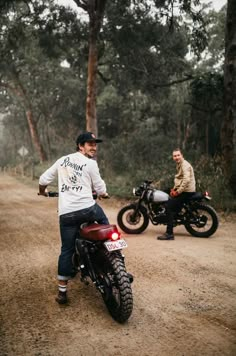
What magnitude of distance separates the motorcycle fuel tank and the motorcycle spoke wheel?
27.1 inches

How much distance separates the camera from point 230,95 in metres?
12.4

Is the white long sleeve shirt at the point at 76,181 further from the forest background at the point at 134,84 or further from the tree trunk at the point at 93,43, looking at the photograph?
the tree trunk at the point at 93,43

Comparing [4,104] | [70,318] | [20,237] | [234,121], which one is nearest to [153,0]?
[234,121]

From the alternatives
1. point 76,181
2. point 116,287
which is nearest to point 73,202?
point 76,181

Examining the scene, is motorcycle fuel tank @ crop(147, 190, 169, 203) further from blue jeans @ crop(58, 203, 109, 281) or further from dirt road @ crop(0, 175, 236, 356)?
blue jeans @ crop(58, 203, 109, 281)

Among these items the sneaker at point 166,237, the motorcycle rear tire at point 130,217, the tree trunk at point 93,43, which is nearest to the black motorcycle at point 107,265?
the sneaker at point 166,237

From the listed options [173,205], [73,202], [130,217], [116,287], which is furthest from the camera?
[130,217]

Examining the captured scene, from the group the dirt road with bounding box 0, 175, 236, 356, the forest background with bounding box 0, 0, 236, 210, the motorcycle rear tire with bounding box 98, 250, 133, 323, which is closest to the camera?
the dirt road with bounding box 0, 175, 236, 356

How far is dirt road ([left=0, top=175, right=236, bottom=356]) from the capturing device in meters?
3.60

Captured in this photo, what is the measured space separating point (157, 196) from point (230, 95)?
6.17m

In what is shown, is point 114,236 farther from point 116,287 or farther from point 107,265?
point 116,287

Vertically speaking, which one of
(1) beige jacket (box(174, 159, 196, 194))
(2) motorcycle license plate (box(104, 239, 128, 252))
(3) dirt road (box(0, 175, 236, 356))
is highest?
(1) beige jacket (box(174, 159, 196, 194))

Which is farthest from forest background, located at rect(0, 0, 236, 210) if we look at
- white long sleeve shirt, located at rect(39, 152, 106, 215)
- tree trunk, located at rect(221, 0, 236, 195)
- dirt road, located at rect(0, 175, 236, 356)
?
white long sleeve shirt, located at rect(39, 152, 106, 215)

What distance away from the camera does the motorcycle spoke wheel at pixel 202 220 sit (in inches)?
310
